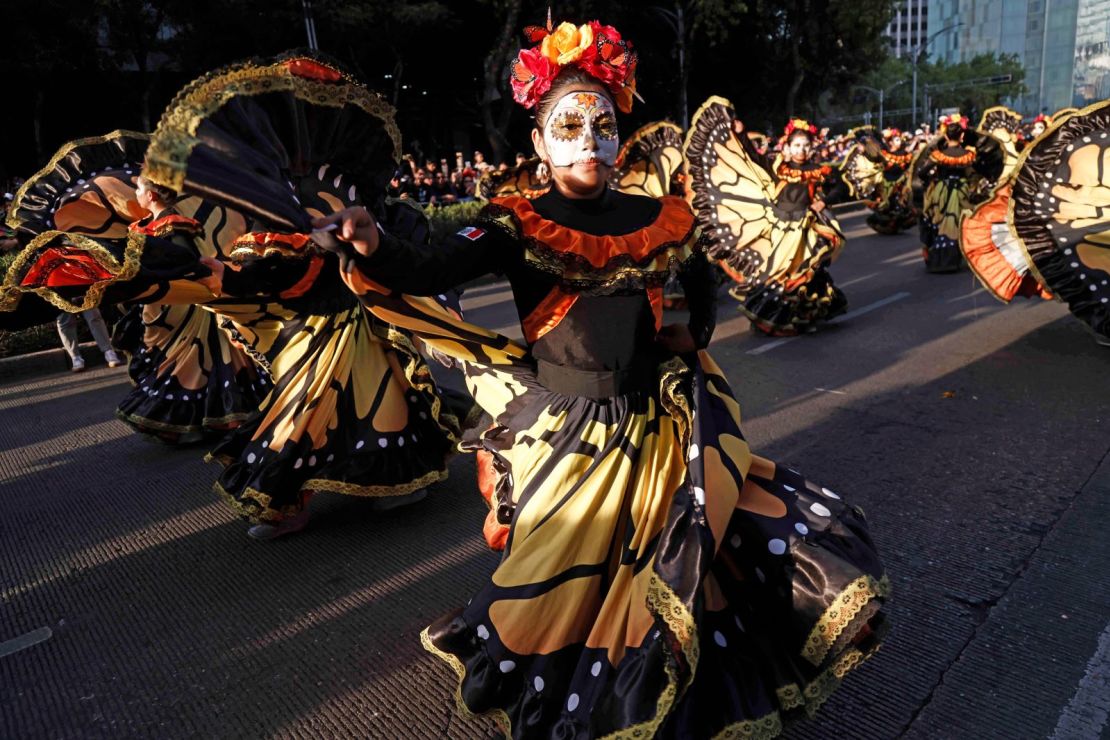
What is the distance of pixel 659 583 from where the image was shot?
1.90 metres

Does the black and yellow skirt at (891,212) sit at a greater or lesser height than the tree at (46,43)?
lesser

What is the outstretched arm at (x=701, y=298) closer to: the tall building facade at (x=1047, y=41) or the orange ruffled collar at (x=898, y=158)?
the orange ruffled collar at (x=898, y=158)

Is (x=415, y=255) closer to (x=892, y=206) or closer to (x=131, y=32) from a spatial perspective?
(x=892, y=206)

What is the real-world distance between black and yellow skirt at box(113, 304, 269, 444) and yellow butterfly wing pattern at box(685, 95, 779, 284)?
412 centimetres

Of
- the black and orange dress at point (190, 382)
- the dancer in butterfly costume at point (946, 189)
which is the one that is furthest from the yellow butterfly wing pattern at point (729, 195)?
the black and orange dress at point (190, 382)

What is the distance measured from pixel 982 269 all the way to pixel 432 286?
18.2 ft

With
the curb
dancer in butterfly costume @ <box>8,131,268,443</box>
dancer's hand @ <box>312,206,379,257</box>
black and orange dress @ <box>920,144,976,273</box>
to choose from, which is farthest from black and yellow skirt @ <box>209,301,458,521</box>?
black and orange dress @ <box>920,144,976,273</box>

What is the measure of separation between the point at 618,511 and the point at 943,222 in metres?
9.20

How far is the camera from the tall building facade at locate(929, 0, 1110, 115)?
7194cm

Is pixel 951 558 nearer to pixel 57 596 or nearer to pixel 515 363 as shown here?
pixel 515 363

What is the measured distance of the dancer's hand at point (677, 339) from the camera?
2.31 m

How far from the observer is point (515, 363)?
241 centimetres

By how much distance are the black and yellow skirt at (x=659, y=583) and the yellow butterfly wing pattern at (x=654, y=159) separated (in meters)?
5.18

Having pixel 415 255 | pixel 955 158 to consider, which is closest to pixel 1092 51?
pixel 955 158
